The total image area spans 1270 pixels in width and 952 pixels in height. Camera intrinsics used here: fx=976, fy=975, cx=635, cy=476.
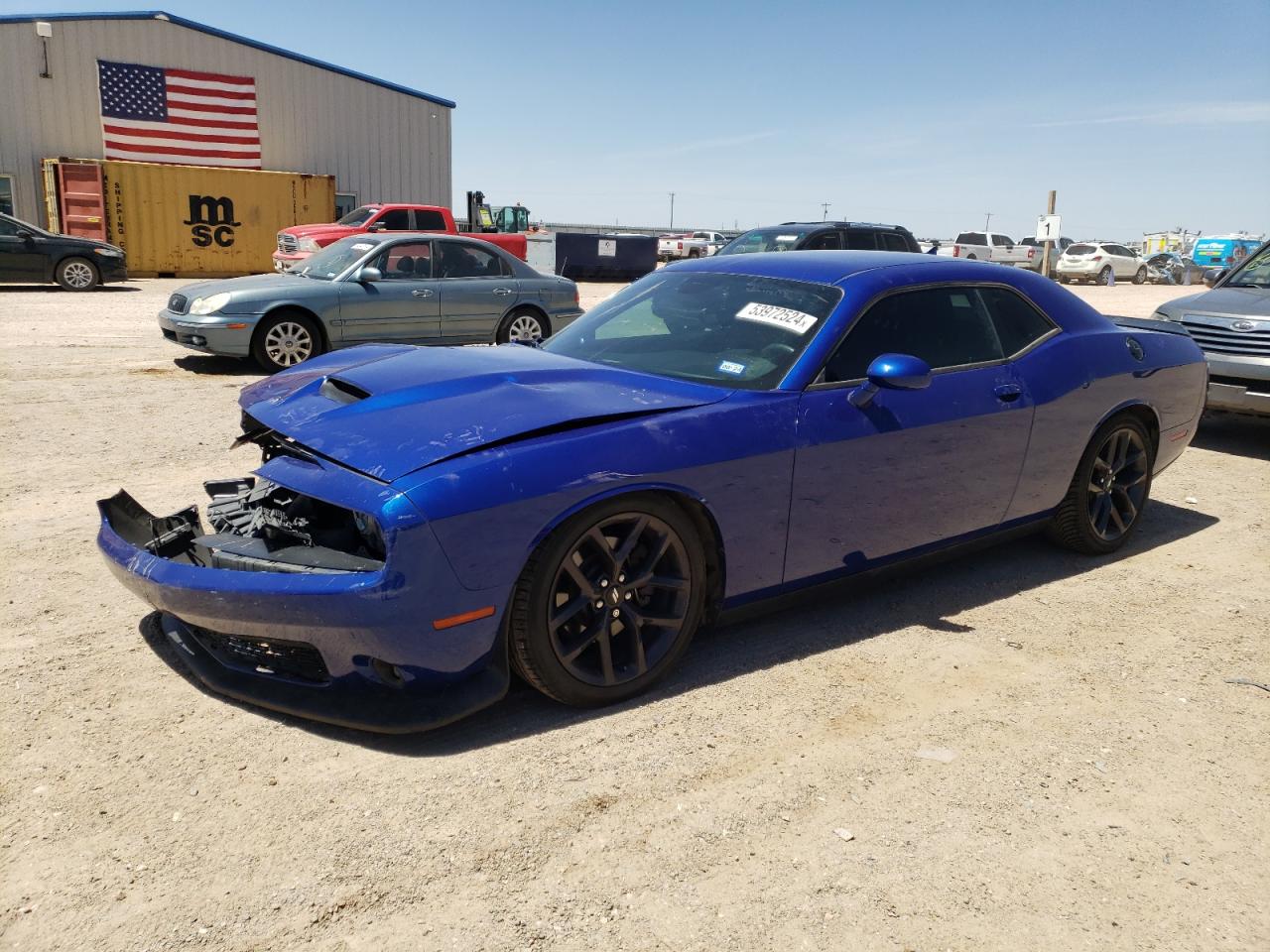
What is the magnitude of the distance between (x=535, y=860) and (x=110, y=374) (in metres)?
8.39

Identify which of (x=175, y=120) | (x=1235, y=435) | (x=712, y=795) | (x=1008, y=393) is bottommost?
(x=712, y=795)

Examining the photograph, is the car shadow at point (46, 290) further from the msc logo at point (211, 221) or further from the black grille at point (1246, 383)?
the black grille at point (1246, 383)

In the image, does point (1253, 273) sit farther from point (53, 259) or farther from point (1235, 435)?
point (53, 259)

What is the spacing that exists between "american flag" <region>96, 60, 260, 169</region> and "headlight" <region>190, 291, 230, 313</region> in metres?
20.7

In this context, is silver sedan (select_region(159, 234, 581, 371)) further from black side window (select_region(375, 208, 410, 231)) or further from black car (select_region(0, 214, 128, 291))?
black car (select_region(0, 214, 128, 291))

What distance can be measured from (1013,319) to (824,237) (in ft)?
30.5

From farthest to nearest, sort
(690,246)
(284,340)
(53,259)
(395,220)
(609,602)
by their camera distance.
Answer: (690,246) < (395,220) < (53,259) < (284,340) < (609,602)

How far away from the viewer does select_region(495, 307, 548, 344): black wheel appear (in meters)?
11.0

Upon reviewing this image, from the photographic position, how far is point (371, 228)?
18.6 metres

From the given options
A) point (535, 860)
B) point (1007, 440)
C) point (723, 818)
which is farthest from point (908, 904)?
point (1007, 440)

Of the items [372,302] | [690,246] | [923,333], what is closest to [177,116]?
[372,302]

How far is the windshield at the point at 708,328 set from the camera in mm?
3697

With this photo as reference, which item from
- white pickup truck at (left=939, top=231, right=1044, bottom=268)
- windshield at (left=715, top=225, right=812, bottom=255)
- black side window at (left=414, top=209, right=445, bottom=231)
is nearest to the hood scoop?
windshield at (left=715, top=225, right=812, bottom=255)

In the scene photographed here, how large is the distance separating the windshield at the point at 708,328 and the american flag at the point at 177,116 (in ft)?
89.4
